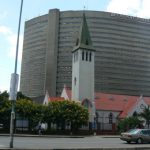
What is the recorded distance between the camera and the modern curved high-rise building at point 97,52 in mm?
157625

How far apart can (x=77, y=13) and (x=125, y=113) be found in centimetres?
8976

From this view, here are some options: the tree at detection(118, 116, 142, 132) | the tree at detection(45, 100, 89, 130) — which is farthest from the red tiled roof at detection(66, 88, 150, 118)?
the tree at detection(45, 100, 89, 130)

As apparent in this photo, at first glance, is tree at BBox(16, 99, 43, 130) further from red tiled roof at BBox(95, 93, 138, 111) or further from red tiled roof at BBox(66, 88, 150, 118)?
red tiled roof at BBox(95, 93, 138, 111)

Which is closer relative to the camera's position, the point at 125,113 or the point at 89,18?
the point at 125,113

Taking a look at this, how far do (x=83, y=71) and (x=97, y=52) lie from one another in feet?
260

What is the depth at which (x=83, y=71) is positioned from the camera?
258ft

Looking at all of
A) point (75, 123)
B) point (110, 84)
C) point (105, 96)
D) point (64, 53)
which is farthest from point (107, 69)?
point (75, 123)

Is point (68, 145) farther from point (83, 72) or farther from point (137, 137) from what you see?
point (83, 72)

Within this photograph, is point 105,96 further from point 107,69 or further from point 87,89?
point 107,69

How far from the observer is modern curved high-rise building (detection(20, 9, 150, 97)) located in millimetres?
157625

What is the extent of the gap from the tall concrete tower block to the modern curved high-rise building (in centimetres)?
7309

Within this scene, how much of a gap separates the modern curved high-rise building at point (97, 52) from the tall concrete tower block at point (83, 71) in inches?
2878

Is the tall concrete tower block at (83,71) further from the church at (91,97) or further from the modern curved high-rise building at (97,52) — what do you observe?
the modern curved high-rise building at (97,52)

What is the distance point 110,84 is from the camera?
157500 millimetres
